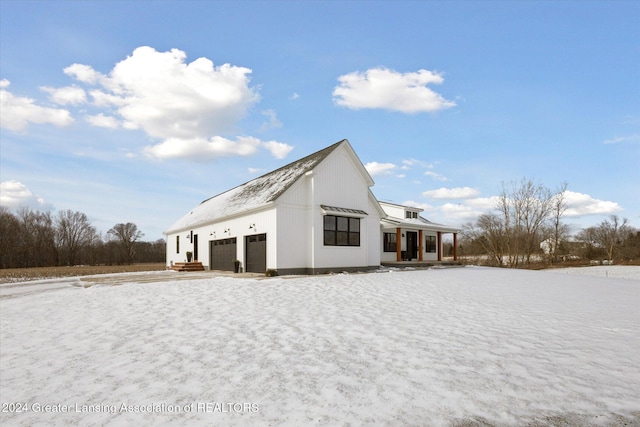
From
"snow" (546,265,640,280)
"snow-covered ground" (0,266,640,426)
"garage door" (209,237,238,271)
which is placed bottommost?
"snow" (546,265,640,280)

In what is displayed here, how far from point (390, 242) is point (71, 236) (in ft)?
175

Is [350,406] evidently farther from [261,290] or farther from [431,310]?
[261,290]

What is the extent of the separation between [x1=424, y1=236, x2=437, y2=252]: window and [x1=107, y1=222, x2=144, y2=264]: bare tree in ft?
156

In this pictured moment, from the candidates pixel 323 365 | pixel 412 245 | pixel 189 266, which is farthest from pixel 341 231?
pixel 323 365

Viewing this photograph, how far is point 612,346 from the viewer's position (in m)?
5.68

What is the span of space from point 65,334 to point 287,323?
177 inches

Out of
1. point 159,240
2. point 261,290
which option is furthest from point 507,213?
point 159,240

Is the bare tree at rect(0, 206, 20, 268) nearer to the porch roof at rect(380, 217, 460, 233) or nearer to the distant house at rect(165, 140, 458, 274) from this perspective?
the distant house at rect(165, 140, 458, 274)

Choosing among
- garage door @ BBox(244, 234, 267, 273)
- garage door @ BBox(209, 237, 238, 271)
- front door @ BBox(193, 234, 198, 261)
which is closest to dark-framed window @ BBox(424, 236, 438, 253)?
garage door @ BBox(244, 234, 267, 273)

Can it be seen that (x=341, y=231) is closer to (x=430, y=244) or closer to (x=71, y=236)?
(x=430, y=244)

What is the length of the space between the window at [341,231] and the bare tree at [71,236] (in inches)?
2053

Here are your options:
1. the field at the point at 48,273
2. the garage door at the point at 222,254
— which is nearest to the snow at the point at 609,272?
the garage door at the point at 222,254

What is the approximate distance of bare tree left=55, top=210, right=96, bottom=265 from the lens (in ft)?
176

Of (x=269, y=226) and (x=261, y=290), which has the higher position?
(x=269, y=226)
